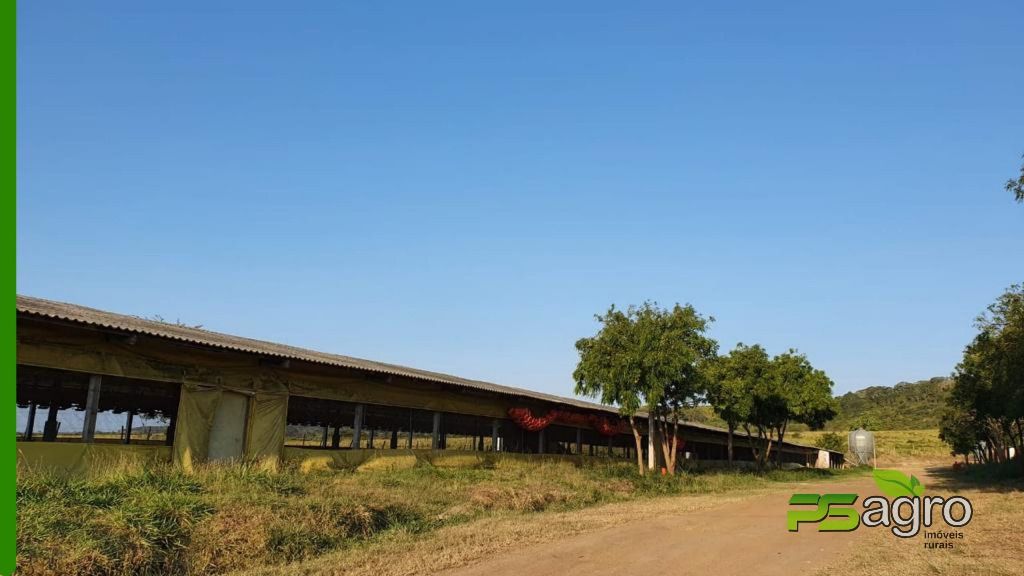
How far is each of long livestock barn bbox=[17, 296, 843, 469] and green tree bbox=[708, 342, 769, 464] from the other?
37.4 feet

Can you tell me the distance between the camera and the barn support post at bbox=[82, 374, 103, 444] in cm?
1708

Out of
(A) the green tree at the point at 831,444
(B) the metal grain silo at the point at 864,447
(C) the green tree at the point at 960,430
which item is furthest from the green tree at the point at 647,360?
(A) the green tree at the point at 831,444

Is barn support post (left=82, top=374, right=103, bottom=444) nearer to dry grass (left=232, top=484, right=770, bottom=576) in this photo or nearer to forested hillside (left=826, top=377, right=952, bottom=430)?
dry grass (left=232, top=484, right=770, bottom=576)

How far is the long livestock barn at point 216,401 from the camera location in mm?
16625

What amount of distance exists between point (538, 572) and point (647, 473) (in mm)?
20698

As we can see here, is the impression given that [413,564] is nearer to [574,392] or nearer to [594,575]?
[594,575]

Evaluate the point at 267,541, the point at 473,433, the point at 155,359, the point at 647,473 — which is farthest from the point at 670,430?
the point at 267,541

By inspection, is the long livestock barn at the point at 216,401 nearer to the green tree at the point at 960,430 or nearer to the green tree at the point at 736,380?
the green tree at the point at 736,380

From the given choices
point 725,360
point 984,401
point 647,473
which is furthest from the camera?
point 725,360

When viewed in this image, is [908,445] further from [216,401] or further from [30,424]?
[30,424]

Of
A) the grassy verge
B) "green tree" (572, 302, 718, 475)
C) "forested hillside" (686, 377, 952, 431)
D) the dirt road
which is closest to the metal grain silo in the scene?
"forested hillside" (686, 377, 952, 431)

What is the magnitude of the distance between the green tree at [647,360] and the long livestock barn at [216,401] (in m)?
3.86

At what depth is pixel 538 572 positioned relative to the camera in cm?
1011

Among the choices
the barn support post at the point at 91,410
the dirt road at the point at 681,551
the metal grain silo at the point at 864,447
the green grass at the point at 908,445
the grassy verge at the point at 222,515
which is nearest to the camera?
the grassy verge at the point at 222,515
